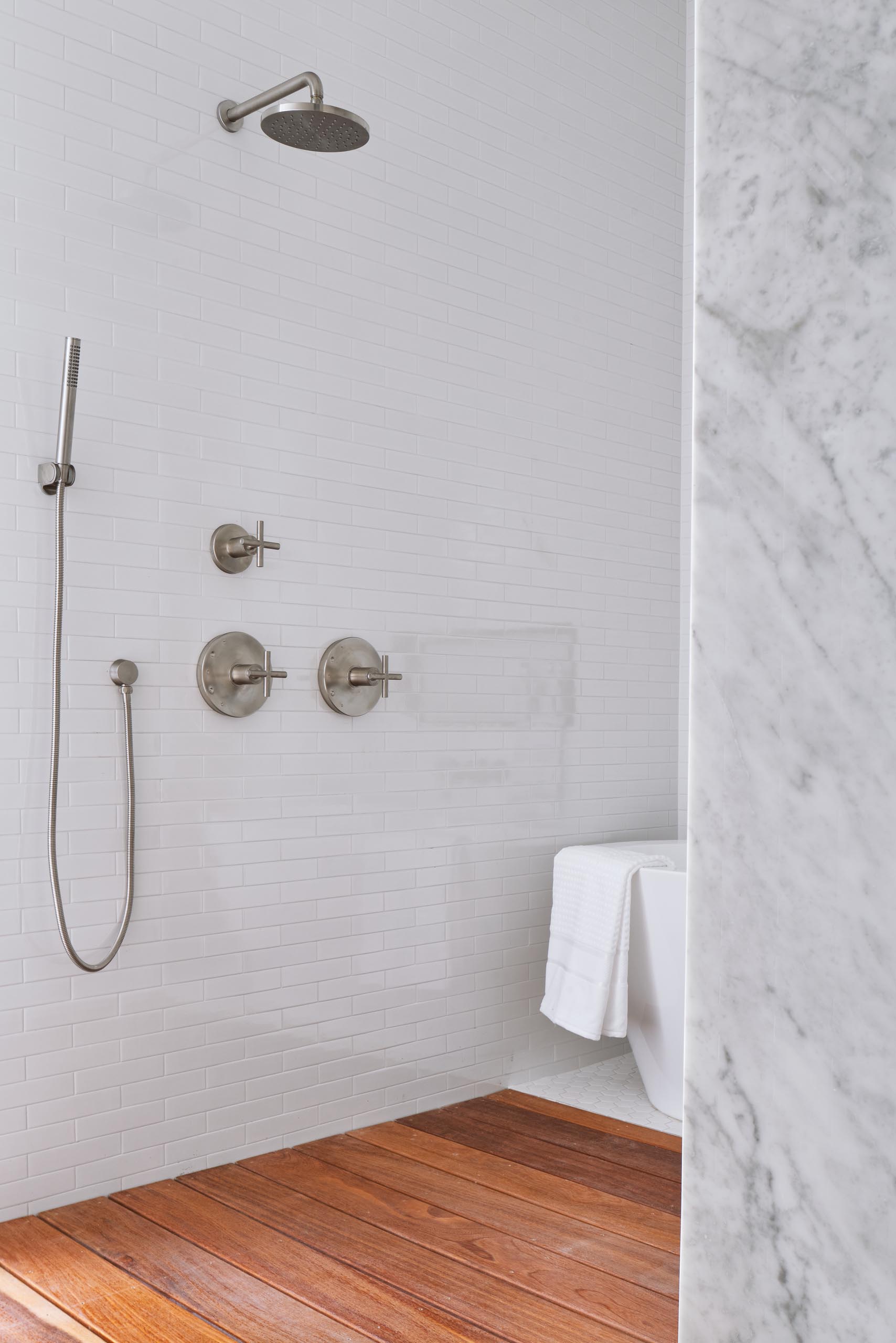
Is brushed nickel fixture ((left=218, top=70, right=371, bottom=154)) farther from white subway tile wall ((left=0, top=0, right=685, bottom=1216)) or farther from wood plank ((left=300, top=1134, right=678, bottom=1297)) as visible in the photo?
wood plank ((left=300, top=1134, right=678, bottom=1297))

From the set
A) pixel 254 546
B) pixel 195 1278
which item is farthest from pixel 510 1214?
pixel 254 546

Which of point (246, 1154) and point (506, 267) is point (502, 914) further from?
point (506, 267)

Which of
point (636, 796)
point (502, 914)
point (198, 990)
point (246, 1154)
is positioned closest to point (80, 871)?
point (198, 990)

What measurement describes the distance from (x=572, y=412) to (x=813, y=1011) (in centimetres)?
350

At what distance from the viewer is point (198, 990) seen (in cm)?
278

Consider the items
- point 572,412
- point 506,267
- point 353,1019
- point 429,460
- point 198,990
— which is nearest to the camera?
point 198,990

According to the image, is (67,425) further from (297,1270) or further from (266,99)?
(297,1270)

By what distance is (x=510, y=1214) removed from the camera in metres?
2.55

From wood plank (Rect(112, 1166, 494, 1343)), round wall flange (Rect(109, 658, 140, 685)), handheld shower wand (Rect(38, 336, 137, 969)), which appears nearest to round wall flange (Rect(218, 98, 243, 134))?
handheld shower wand (Rect(38, 336, 137, 969))

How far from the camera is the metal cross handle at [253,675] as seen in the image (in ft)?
9.23

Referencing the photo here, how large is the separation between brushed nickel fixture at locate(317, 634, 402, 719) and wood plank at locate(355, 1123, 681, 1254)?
1.13m

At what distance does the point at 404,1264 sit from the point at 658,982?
118 centimetres

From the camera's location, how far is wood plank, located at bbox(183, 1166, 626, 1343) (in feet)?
6.75

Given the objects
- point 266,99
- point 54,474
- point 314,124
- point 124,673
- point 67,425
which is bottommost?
point 124,673
